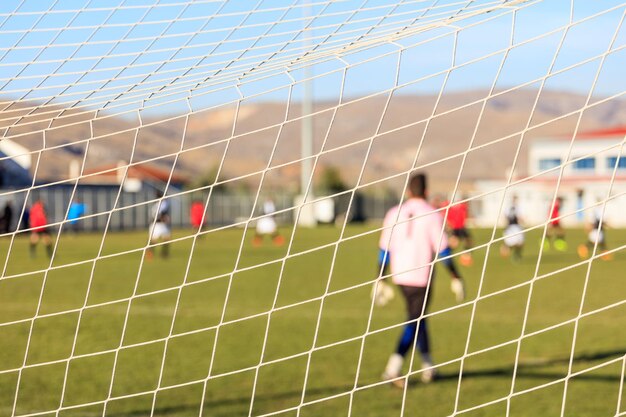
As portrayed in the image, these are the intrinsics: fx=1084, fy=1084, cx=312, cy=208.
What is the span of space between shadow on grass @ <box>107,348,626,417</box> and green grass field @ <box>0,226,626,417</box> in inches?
0.6

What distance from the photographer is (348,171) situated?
456ft

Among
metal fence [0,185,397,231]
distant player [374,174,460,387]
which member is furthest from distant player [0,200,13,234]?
metal fence [0,185,397,231]

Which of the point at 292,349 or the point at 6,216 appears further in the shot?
the point at 6,216

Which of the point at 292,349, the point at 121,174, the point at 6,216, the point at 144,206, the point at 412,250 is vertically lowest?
the point at 144,206

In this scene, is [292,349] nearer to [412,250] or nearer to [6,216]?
[412,250]

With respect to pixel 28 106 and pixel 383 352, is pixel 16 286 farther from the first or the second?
pixel 28 106

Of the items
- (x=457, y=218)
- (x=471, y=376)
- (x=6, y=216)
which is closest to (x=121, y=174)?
(x=471, y=376)

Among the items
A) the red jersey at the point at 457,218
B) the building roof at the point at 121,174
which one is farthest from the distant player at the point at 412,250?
the red jersey at the point at 457,218

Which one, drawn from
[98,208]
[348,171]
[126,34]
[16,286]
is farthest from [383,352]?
[348,171]

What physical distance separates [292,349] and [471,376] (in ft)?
6.15

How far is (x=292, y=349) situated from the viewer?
30.0 ft

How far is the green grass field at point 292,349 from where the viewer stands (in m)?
6.45

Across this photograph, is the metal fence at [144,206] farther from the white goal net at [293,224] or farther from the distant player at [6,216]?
the white goal net at [293,224]

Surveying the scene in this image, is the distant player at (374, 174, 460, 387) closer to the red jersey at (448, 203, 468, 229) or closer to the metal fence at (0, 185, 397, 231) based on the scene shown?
the red jersey at (448, 203, 468, 229)
